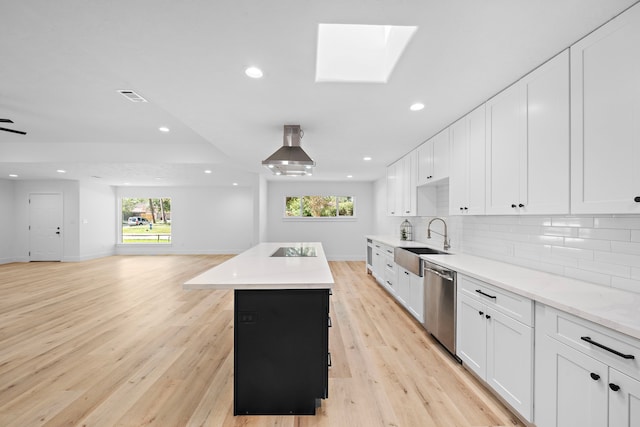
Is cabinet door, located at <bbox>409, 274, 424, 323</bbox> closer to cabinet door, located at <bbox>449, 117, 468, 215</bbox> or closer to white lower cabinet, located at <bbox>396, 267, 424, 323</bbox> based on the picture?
white lower cabinet, located at <bbox>396, 267, 424, 323</bbox>

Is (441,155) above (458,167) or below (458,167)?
above

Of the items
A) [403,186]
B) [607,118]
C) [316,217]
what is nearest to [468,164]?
[607,118]

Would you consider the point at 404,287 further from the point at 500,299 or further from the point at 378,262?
the point at 500,299

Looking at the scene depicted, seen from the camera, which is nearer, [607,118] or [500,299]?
[607,118]

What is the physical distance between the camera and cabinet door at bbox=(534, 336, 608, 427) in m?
1.23

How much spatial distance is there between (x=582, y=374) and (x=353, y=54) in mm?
2481

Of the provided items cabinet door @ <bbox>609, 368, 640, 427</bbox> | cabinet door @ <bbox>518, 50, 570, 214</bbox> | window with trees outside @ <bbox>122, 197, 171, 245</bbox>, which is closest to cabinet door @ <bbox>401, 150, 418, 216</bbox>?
cabinet door @ <bbox>518, 50, 570, 214</bbox>

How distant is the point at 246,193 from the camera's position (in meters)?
9.52

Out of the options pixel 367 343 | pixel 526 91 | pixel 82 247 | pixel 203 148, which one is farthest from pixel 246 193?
pixel 526 91

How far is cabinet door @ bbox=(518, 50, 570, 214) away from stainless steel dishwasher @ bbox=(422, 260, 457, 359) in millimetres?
941

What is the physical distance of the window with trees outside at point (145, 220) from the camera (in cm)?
969

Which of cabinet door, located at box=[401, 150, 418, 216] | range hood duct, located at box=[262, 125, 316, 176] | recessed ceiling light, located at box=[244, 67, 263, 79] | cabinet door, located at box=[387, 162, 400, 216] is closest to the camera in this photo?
recessed ceiling light, located at box=[244, 67, 263, 79]

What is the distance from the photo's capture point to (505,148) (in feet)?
7.24

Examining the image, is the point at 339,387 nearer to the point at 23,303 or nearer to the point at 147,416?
the point at 147,416
